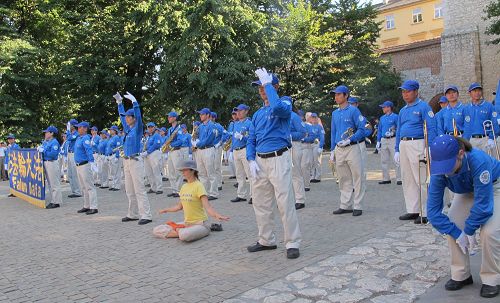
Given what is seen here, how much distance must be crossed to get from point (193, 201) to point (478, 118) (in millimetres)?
5898

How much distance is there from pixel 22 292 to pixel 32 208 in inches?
324

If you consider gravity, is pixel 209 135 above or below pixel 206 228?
above

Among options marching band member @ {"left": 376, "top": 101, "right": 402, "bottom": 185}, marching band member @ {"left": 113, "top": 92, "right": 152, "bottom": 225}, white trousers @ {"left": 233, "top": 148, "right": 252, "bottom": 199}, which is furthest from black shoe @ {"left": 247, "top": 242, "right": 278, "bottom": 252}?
marching band member @ {"left": 376, "top": 101, "right": 402, "bottom": 185}

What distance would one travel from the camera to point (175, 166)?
1404 cm

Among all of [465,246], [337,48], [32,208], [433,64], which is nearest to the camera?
[465,246]

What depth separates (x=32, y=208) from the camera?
518 inches

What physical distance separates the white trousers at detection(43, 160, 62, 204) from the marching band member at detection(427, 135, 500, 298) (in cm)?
→ 1101

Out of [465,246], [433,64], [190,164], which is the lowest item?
[465,246]

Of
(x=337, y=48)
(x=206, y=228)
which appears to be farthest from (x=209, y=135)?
(x=337, y=48)

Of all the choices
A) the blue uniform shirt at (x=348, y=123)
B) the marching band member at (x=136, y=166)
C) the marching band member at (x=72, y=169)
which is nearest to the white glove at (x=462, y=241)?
the blue uniform shirt at (x=348, y=123)

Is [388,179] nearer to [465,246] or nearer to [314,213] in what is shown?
[314,213]

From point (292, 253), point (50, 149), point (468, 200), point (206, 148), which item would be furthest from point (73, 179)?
point (468, 200)

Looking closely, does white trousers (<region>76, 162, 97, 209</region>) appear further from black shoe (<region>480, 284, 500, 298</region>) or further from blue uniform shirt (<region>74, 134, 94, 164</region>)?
black shoe (<region>480, 284, 500, 298</region>)

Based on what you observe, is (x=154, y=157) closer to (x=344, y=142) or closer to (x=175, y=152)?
(x=175, y=152)
